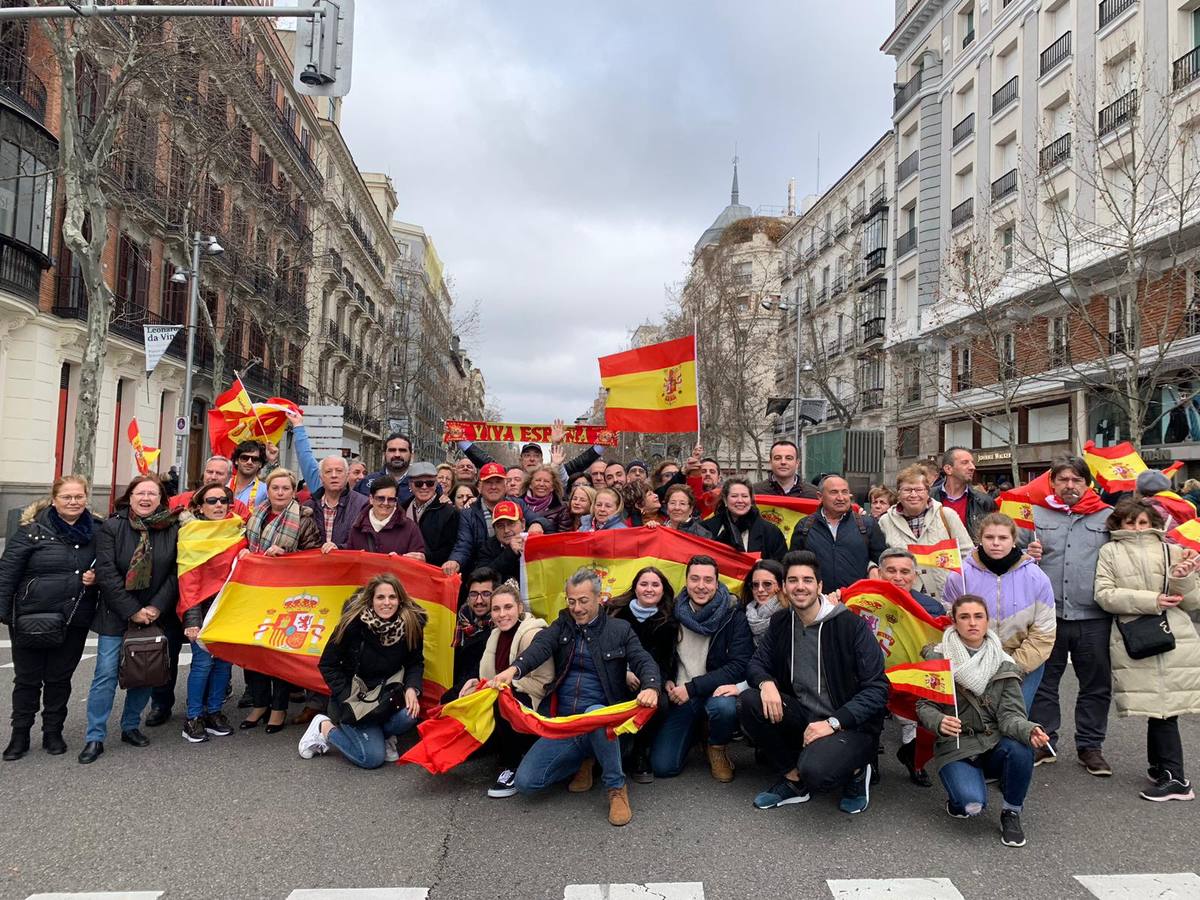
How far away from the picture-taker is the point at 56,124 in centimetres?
1958

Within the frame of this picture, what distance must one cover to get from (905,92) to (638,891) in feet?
124

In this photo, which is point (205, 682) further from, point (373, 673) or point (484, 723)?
point (484, 723)

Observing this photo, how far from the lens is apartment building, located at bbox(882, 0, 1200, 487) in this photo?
1678cm

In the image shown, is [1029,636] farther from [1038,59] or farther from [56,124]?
[1038,59]

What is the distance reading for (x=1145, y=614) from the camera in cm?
494

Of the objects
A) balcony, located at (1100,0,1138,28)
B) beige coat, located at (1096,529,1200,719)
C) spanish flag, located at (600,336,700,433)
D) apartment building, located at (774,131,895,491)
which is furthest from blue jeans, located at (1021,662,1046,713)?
apartment building, located at (774,131,895,491)

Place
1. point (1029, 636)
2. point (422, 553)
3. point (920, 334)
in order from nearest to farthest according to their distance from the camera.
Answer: point (1029, 636), point (422, 553), point (920, 334)

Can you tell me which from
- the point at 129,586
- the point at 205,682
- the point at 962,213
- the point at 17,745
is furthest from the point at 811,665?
the point at 962,213

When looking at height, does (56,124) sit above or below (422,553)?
above

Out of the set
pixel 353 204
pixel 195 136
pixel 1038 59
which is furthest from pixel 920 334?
pixel 353 204

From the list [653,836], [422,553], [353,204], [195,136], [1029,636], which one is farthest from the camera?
[353,204]

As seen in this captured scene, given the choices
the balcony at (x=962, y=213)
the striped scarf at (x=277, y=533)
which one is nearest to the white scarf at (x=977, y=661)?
the striped scarf at (x=277, y=533)

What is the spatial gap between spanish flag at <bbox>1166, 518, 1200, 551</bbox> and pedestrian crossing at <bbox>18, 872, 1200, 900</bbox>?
240 cm

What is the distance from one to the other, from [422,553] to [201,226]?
21.8 metres
